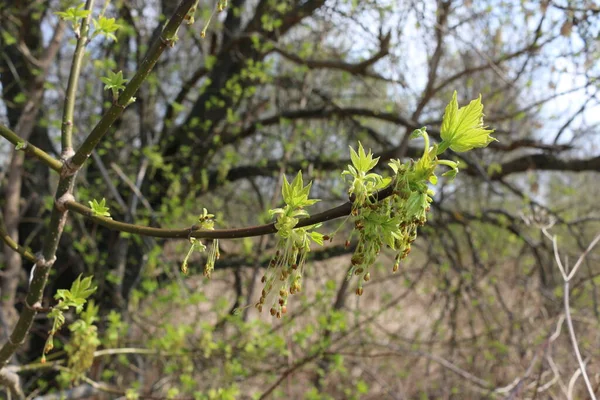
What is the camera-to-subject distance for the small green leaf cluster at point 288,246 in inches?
38.2

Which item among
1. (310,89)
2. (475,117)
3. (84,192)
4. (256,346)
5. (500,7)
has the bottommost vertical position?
(256,346)

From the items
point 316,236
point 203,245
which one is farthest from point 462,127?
point 203,245

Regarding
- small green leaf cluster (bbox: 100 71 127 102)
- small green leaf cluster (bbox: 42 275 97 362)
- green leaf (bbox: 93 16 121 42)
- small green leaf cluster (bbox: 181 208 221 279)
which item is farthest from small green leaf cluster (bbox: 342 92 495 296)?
green leaf (bbox: 93 16 121 42)

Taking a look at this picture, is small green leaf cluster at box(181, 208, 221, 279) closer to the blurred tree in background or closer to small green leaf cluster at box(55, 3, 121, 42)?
small green leaf cluster at box(55, 3, 121, 42)

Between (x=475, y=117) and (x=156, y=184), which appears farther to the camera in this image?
(x=156, y=184)

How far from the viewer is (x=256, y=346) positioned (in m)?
4.26

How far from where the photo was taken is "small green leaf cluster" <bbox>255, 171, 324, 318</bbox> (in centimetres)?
97

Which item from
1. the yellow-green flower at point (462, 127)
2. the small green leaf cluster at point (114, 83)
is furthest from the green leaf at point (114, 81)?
the yellow-green flower at point (462, 127)

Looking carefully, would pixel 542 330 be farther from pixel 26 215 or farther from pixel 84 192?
pixel 26 215

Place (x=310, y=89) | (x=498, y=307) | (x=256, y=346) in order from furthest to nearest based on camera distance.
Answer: (x=498, y=307) → (x=310, y=89) → (x=256, y=346)

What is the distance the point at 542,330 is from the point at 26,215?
15.0ft

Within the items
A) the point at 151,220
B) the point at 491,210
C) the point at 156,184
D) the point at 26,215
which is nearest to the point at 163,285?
the point at 151,220

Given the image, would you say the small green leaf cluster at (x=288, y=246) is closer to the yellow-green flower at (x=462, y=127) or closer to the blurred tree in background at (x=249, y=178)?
the yellow-green flower at (x=462, y=127)

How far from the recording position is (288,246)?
1.02 metres
